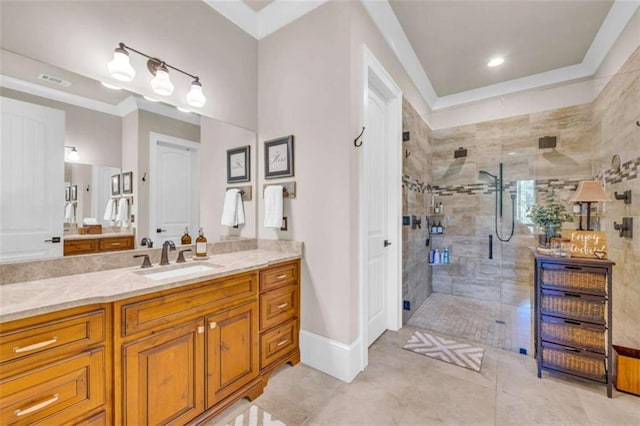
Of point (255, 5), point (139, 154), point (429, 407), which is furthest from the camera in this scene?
point (255, 5)

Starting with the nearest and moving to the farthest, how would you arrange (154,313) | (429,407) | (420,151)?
(154,313) < (429,407) < (420,151)

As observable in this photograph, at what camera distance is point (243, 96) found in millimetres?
2373

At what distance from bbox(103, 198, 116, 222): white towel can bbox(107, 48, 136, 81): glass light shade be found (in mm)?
740

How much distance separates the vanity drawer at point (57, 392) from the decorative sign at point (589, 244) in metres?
2.94

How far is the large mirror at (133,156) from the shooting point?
1.45m

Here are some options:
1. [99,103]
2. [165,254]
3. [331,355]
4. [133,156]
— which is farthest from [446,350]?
[99,103]

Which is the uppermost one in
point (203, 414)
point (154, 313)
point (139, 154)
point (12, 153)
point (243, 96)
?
point (243, 96)

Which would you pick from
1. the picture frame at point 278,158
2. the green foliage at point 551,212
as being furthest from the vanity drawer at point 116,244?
the green foliage at point 551,212

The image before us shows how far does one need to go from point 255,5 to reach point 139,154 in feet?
5.26

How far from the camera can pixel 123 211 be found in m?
1.74

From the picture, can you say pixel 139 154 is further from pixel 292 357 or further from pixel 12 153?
pixel 292 357

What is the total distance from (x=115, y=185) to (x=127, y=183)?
0.07m

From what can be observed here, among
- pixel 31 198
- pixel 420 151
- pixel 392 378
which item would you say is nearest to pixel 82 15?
pixel 31 198

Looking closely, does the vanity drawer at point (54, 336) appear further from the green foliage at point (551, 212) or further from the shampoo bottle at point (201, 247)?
the green foliage at point (551, 212)
